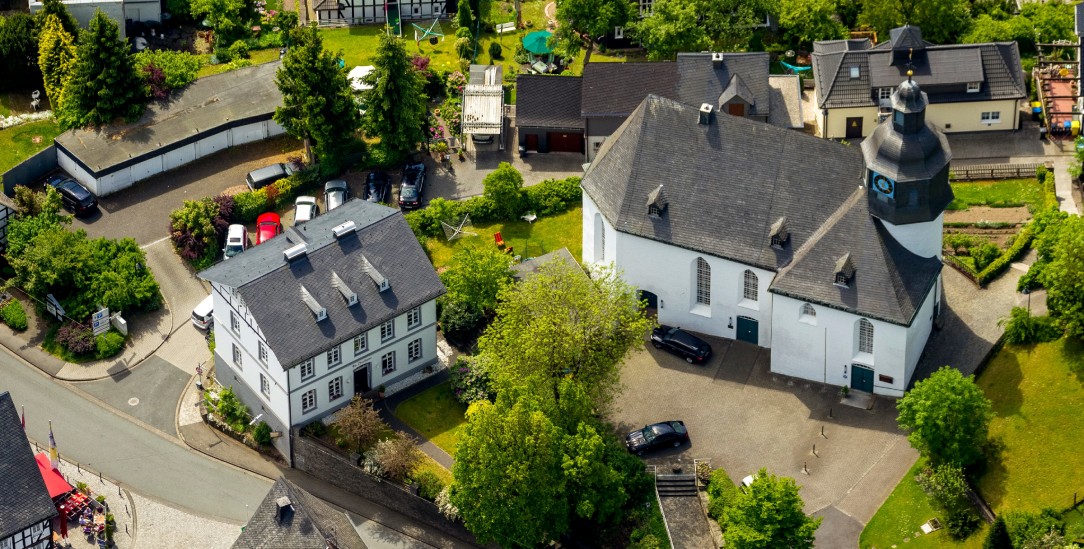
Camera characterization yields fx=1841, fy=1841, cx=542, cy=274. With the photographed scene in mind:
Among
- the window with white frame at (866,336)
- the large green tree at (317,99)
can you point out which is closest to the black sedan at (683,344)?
the window with white frame at (866,336)

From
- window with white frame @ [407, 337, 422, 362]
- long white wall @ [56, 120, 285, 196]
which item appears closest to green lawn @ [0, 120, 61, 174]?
long white wall @ [56, 120, 285, 196]

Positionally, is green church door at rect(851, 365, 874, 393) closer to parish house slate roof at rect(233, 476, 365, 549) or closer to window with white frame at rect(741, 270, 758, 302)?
window with white frame at rect(741, 270, 758, 302)

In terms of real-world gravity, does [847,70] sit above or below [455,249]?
above

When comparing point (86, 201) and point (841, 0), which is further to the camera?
point (841, 0)

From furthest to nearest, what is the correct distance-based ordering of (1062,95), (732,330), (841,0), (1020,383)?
(841,0) < (1062,95) < (732,330) < (1020,383)

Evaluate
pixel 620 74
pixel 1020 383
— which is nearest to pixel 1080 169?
pixel 1020 383

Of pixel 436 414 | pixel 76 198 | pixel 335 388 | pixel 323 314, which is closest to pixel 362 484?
pixel 335 388

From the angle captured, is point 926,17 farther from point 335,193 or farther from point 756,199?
point 335,193

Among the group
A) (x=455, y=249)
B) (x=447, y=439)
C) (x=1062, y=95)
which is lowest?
(x=447, y=439)

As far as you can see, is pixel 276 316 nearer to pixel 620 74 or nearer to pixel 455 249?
pixel 455 249
